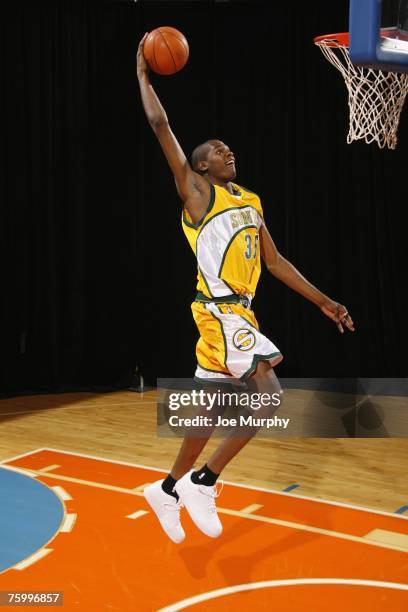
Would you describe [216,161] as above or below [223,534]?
above

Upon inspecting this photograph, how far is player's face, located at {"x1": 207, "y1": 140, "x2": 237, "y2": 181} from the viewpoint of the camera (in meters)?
3.85

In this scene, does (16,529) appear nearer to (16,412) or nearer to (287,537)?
(287,537)

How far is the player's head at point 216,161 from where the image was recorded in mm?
3852

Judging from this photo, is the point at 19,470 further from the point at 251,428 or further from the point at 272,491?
the point at 251,428

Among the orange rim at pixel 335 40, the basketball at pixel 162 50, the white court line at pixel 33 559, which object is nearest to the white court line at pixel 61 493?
the white court line at pixel 33 559

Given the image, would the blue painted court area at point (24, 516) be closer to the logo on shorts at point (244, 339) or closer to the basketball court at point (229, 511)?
the basketball court at point (229, 511)

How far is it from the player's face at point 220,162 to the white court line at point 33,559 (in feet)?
6.42

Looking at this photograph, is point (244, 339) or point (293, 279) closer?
point (244, 339)

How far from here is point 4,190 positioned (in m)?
7.73

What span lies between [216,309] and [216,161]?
2.21 ft

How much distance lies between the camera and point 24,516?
4570mm

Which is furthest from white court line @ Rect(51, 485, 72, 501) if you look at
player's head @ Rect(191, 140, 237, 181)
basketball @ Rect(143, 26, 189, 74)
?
basketball @ Rect(143, 26, 189, 74)

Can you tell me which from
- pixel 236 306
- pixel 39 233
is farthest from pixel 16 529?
pixel 39 233

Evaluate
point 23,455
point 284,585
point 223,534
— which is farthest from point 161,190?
point 284,585
